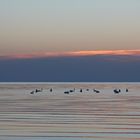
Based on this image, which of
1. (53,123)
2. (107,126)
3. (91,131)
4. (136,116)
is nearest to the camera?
(91,131)

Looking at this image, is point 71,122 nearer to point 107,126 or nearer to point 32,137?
point 107,126

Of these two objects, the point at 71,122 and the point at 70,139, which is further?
the point at 71,122

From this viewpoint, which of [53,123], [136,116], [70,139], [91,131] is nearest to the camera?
[70,139]

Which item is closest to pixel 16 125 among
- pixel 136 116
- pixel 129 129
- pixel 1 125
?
pixel 1 125

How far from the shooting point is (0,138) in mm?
23219

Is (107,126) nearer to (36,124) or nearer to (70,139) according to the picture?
(36,124)

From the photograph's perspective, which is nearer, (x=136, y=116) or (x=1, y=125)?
(x=1, y=125)

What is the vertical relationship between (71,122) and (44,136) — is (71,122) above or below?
above

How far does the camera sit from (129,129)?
2722cm

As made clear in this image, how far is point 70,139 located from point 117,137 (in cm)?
225

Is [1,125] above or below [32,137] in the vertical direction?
above

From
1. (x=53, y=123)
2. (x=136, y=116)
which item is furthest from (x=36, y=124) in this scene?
(x=136, y=116)

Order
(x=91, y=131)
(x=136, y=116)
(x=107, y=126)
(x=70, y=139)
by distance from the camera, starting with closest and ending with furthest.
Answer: (x=70, y=139) → (x=91, y=131) → (x=107, y=126) → (x=136, y=116)

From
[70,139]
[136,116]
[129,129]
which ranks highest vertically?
[136,116]
